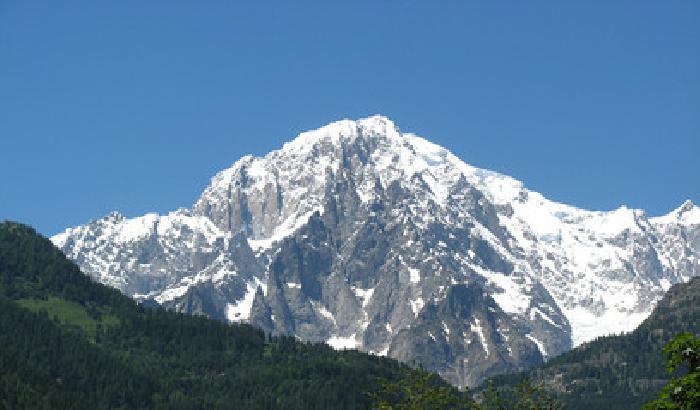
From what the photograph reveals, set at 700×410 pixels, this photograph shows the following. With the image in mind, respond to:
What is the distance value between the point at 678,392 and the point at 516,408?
1297 inches

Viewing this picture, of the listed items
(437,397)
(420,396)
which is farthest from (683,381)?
(420,396)

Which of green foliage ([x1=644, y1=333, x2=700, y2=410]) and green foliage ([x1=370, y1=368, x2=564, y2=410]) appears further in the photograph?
green foliage ([x1=370, y1=368, x2=564, y2=410])

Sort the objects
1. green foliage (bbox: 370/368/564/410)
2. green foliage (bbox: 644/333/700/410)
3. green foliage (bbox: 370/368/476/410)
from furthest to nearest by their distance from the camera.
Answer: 1. green foliage (bbox: 370/368/476/410)
2. green foliage (bbox: 370/368/564/410)
3. green foliage (bbox: 644/333/700/410)

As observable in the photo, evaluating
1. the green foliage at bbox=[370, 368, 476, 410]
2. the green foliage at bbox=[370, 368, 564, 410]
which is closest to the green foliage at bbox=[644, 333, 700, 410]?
the green foliage at bbox=[370, 368, 564, 410]

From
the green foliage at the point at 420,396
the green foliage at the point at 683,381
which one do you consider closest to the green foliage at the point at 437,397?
the green foliage at the point at 420,396

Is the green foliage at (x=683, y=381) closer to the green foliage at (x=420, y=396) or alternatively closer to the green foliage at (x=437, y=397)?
the green foliage at (x=437, y=397)

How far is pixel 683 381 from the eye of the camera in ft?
204

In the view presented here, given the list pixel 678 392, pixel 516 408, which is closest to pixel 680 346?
pixel 678 392

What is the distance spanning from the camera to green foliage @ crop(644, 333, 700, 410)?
6203cm

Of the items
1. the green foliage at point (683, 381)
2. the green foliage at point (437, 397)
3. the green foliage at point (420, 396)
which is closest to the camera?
the green foliage at point (683, 381)

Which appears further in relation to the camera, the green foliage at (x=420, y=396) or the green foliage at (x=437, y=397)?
the green foliage at (x=420, y=396)

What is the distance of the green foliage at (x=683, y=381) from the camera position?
62031 millimetres

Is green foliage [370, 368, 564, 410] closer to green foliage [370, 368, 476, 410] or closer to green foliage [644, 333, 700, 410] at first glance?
green foliage [370, 368, 476, 410]

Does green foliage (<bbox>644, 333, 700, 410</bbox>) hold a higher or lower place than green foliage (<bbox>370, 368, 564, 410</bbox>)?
lower
